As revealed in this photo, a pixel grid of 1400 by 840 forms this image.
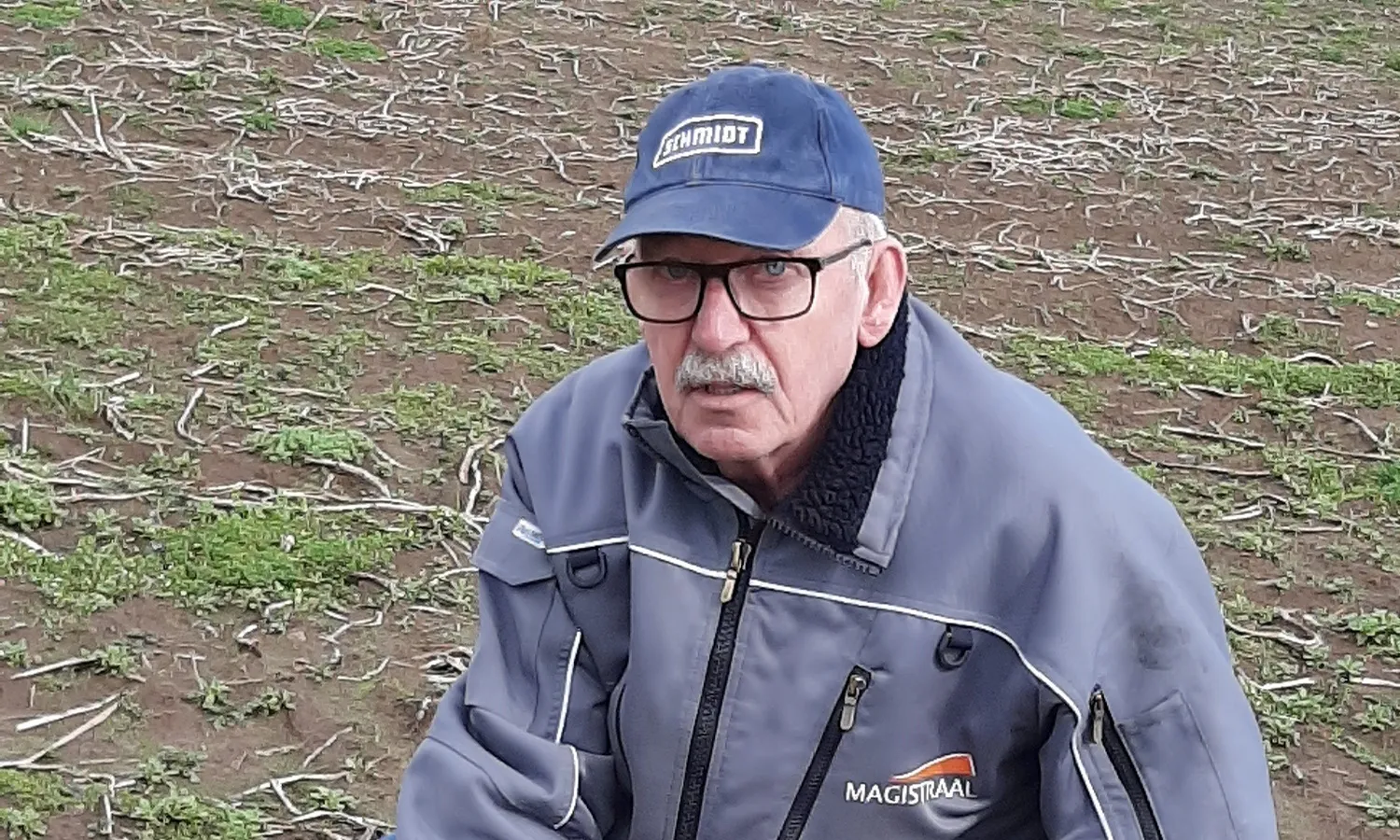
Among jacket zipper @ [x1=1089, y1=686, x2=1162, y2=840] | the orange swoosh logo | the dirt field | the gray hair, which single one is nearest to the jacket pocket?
jacket zipper @ [x1=1089, y1=686, x2=1162, y2=840]

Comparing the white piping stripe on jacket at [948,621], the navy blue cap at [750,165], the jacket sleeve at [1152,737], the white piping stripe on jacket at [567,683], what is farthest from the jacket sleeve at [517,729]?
the jacket sleeve at [1152,737]

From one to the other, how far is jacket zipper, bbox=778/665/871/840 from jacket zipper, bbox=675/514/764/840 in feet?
0.40

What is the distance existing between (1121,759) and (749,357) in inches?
25.5

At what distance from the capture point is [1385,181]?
769 centimetres

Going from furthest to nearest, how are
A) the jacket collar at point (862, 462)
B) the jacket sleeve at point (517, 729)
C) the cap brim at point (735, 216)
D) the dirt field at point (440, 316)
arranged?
the dirt field at point (440, 316)
the jacket sleeve at point (517, 729)
the jacket collar at point (862, 462)
the cap brim at point (735, 216)

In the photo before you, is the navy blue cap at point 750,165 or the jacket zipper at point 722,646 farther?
the jacket zipper at point 722,646

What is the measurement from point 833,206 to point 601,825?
0.92 meters

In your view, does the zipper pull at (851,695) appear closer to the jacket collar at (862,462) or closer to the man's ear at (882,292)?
the jacket collar at (862,462)

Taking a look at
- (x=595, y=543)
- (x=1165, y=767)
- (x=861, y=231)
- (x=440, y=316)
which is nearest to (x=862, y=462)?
(x=861, y=231)

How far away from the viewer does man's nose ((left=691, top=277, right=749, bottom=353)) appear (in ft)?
7.09

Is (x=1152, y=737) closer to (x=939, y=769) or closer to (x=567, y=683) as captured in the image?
(x=939, y=769)

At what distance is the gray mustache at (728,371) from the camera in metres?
2.18

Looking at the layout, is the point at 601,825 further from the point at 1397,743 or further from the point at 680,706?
the point at 1397,743

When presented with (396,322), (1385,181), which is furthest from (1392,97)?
(396,322)
